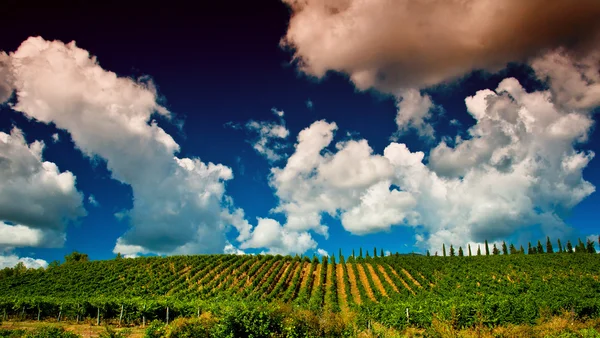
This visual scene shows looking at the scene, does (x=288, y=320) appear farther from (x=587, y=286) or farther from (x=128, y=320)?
(x=587, y=286)

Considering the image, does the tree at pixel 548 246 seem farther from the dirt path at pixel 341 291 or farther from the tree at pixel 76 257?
the tree at pixel 76 257

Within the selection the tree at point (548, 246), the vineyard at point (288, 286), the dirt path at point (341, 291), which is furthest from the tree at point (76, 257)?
the tree at point (548, 246)

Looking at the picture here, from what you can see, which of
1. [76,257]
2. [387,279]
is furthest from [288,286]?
[76,257]

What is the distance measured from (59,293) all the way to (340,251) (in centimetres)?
7184

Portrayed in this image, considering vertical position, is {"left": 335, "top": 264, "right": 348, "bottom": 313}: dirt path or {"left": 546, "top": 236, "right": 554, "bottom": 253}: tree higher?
{"left": 546, "top": 236, "right": 554, "bottom": 253}: tree

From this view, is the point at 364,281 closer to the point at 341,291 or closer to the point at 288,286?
the point at 341,291

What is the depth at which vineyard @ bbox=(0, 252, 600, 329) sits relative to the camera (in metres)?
37.5

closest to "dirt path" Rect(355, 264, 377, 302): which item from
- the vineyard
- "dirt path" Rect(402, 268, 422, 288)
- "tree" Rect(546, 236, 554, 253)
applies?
the vineyard

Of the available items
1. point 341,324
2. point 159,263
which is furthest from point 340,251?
point 341,324

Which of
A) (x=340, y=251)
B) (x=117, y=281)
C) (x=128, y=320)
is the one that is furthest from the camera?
(x=340, y=251)

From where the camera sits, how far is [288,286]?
6369 cm

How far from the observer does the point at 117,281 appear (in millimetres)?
64062

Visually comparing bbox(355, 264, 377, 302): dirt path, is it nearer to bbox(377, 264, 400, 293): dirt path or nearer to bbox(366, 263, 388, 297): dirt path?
bbox(366, 263, 388, 297): dirt path

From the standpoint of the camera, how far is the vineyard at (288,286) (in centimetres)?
3747
